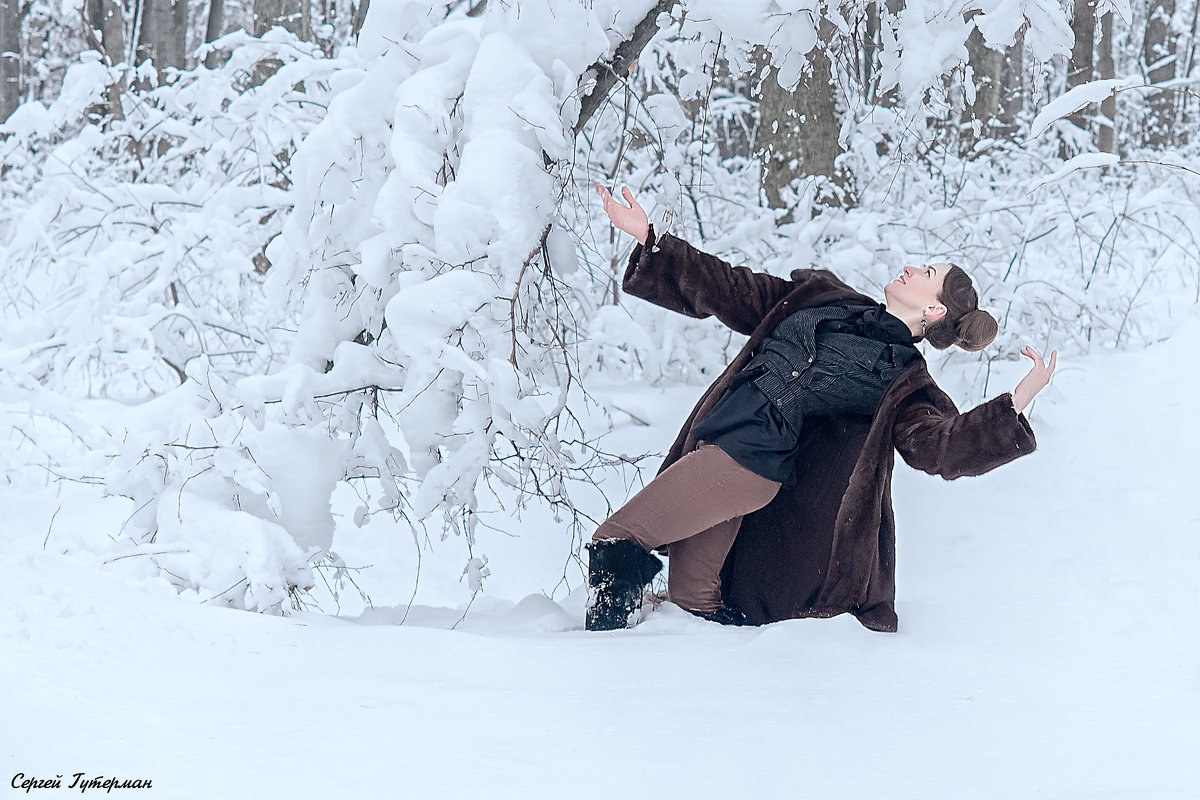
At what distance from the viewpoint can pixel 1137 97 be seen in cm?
1408

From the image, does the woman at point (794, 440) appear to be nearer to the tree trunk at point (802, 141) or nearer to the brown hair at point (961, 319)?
the brown hair at point (961, 319)

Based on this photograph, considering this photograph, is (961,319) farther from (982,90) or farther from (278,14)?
(278,14)

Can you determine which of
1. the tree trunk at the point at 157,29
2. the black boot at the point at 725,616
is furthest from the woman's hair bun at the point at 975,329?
the tree trunk at the point at 157,29

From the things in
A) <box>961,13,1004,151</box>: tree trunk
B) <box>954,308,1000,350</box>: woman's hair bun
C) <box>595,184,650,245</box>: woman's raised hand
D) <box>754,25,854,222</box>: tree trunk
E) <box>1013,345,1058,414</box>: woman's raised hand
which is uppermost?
<box>961,13,1004,151</box>: tree trunk

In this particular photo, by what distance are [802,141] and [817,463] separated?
2.60 meters

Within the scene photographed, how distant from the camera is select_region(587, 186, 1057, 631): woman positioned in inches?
108

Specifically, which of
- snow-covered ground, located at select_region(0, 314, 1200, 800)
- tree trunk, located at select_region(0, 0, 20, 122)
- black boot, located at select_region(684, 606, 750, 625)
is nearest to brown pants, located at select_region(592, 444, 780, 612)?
black boot, located at select_region(684, 606, 750, 625)

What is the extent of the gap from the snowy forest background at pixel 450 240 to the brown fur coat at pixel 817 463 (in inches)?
9.7

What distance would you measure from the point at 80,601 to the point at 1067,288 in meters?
4.53

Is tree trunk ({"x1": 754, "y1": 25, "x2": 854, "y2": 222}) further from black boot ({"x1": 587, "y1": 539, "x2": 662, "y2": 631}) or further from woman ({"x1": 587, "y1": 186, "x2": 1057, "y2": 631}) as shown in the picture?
black boot ({"x1": 587, "y1": 539, "x2": 662, "y2": 631})

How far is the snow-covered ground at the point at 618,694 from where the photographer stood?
1.57m

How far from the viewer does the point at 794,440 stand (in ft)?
9.13

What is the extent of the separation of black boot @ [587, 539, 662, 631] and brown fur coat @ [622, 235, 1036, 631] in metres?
0.29

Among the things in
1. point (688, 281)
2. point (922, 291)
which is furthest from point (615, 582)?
point (922, 291)
